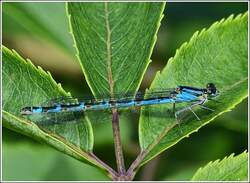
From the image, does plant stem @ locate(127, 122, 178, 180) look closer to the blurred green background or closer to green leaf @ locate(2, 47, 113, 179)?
green leaf @ locate(2, 47, 113, 179)

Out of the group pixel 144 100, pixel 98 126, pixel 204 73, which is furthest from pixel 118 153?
pixel 98 126

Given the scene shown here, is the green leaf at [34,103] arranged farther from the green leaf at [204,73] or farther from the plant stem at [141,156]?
the green leaf at [204,73]

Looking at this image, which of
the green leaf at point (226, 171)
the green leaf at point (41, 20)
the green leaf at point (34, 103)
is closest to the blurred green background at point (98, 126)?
the green leaf at point (41, 20)

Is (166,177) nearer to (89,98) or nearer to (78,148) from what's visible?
(89,98)

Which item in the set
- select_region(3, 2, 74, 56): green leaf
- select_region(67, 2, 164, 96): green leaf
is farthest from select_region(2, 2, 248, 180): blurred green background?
select_region(67, 2, 164, 96): green leaf

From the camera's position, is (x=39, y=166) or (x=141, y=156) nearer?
(x=141, y=156)

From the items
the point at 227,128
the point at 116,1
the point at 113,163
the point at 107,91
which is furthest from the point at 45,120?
the point at 227,128

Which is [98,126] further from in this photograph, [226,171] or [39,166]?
[226,171]
